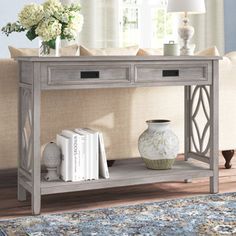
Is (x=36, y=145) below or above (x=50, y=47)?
below

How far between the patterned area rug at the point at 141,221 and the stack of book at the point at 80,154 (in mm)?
219

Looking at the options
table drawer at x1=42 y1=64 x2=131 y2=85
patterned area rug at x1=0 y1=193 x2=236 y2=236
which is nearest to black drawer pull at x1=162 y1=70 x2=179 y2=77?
table drawer at x1=42 y1=64 x2=131 y2=85

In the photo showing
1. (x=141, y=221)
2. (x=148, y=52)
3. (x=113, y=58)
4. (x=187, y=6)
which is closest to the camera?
(x=141, y=221)

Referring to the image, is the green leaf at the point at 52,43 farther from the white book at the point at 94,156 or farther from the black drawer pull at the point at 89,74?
the white book at the point at 94,156

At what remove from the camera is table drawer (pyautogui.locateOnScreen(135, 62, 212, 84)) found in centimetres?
327

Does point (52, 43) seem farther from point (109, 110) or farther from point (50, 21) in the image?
point (109, 110)

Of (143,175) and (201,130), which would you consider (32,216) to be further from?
(201,130)

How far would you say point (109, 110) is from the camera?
3688 millimetres

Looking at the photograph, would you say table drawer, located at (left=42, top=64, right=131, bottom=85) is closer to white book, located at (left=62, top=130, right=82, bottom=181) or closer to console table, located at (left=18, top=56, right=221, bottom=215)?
console table, located at (left=18, top=56, right=221, bottom=215)

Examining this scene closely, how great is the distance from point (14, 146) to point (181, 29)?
1.30 metres

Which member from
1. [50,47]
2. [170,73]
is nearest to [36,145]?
[50,47]

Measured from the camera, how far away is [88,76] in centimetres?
314

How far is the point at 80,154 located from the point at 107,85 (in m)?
0.40

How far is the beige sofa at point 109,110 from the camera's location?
3465 millimetres
